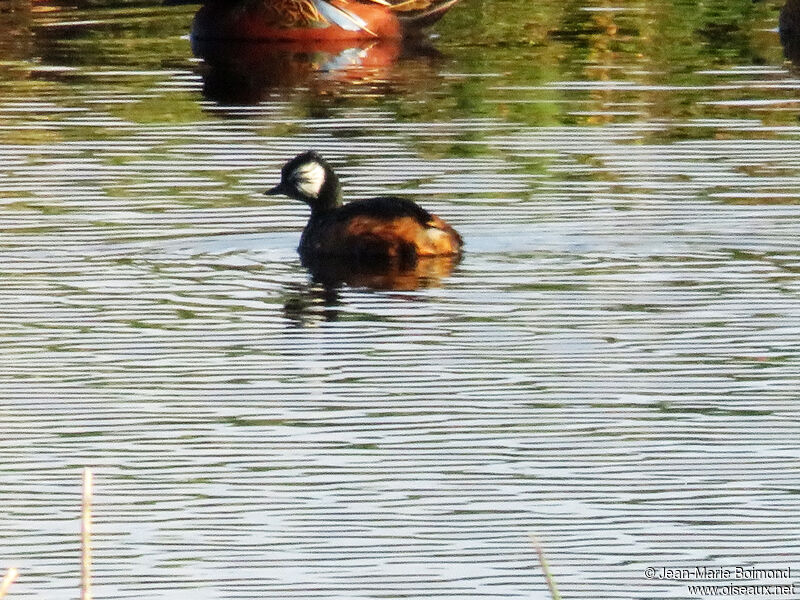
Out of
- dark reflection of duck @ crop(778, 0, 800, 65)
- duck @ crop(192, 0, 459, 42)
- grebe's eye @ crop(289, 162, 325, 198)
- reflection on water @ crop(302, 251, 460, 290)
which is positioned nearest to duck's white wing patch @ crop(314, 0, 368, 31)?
duck @ crop(192, 0, 459, 42)

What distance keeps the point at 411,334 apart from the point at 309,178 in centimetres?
294

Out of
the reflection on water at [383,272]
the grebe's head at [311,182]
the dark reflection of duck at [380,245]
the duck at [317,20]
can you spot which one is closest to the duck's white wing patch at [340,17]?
the duck at [317,20]

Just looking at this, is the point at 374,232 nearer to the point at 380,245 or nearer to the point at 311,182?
the point at 380,245

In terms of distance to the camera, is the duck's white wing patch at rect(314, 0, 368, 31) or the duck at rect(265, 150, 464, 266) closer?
the duck at rect(265, 150, 464, 266)

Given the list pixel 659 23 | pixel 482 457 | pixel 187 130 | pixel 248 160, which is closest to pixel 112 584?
pixel 482 457

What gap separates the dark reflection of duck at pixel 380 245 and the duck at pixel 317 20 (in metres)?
9.19

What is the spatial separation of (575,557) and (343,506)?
0.94 meters

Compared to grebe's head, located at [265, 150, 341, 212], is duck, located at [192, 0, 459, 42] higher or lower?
lower

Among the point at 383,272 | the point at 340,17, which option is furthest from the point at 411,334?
the point at 340,17

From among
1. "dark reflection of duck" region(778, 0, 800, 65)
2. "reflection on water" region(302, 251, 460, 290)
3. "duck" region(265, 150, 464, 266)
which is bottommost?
"dark reflection of duck" region(778, 0, 800, 65)

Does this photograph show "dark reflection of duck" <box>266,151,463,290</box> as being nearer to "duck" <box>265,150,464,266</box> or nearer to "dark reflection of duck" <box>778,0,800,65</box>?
"duck" <box>265,150,464,266</box>

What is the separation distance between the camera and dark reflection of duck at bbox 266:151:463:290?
12.8 metres

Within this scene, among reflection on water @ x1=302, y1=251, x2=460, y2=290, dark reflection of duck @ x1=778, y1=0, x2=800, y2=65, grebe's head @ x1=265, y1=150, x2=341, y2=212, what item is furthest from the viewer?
dark reflection of duck @ x1=778, y1=0, x2=800, y2=65

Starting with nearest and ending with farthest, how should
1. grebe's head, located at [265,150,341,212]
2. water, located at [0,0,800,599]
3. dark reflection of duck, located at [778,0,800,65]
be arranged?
water, located at [0,0,800,599], grebe's head, located at [265,150,341,212], dark reflection of duck, located at [778,0,800,65]
